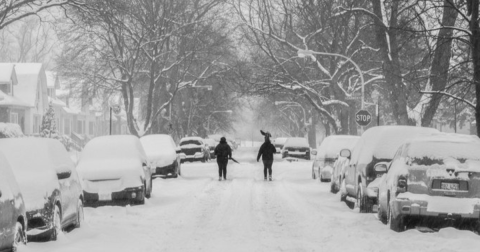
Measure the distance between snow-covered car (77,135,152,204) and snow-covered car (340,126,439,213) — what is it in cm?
494

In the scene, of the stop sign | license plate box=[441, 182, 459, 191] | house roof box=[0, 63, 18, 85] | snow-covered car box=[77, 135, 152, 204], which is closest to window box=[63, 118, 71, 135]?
house roof box=[0, 63, 18, 85]

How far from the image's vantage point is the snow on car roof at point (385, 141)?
50.1 ft

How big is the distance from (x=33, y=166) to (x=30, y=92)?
52990 millimetres

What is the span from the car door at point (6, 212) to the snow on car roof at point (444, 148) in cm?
631

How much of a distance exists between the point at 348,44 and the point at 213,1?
8386 millimetres

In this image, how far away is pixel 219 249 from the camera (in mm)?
10555

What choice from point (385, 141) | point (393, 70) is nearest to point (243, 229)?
point (385, 141)

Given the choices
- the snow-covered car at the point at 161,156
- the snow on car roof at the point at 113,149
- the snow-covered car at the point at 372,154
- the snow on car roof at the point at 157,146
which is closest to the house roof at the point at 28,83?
the snow on car roof at the point at 157,146

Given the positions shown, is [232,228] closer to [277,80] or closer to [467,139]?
[467,139]

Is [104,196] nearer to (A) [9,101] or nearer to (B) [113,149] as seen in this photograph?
(B) [113,149]

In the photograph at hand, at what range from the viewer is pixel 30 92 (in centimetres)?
6253

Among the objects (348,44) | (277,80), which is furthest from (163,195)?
(348,44)

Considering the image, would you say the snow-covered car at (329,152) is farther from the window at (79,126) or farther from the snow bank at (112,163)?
the window at (79,126)

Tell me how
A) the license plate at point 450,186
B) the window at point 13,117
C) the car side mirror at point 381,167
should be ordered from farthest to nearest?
the window at point 13,117, the car side mirror at point 381,167, the license plate at point 450,186
